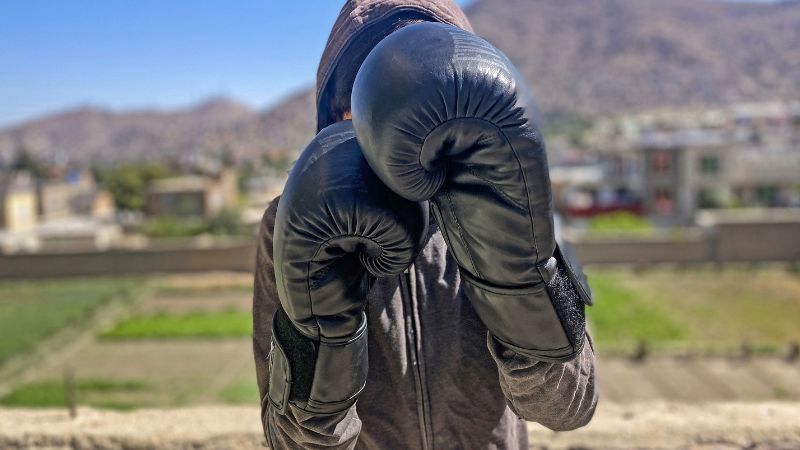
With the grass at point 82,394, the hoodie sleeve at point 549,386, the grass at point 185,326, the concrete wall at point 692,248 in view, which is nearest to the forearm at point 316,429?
the hoodie sleeve at point 549,386

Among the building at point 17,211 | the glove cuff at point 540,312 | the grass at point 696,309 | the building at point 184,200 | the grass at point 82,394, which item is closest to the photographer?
the glove cuff at point 540,312

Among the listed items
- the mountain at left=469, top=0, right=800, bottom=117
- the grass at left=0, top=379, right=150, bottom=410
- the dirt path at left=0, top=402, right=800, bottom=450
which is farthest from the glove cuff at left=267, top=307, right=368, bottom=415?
the mountain at left=469, top=0, right=800, bottom=117

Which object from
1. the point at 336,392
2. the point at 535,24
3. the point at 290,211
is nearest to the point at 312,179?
the point at 290,211

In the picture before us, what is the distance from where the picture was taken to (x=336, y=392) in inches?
40.3

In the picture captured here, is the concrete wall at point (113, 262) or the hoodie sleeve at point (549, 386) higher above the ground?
the hoodie sleeve at point (549, 386)

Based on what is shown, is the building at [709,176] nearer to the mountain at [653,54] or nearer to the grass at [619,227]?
the grass at [619,227]

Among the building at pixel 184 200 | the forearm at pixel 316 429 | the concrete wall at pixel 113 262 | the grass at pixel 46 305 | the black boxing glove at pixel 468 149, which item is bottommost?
the grass at pixel 46 305

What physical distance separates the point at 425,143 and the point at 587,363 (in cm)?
56

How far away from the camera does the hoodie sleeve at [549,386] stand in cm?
102

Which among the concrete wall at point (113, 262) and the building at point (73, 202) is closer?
the concrete wall at point (113, 262)

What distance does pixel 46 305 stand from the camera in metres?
18.8

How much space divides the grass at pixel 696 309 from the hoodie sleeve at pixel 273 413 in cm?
1091

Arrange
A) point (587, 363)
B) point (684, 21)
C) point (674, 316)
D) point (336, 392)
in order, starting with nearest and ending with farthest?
point (336, 392)
point (587, 363)
point (674, 316)
point (684, 21)

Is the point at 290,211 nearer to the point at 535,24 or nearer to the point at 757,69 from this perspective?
the point at 757,69
